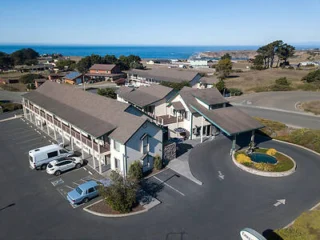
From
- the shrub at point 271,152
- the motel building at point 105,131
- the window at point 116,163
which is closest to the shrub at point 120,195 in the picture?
the motel building at point 105,131

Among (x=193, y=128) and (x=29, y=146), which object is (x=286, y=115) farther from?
(x=29, y=146)

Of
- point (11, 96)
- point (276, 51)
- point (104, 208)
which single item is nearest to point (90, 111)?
point (104, 208)

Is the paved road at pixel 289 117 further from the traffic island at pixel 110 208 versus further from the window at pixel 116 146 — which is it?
the traffic island at pixel 110 208

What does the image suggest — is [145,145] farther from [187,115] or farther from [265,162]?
[265,162]

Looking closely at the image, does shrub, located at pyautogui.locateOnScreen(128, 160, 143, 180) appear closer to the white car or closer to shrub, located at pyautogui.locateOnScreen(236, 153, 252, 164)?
the white car

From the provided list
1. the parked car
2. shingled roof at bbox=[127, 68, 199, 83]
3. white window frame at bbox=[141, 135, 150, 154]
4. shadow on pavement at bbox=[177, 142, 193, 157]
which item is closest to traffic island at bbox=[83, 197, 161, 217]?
the parked car
